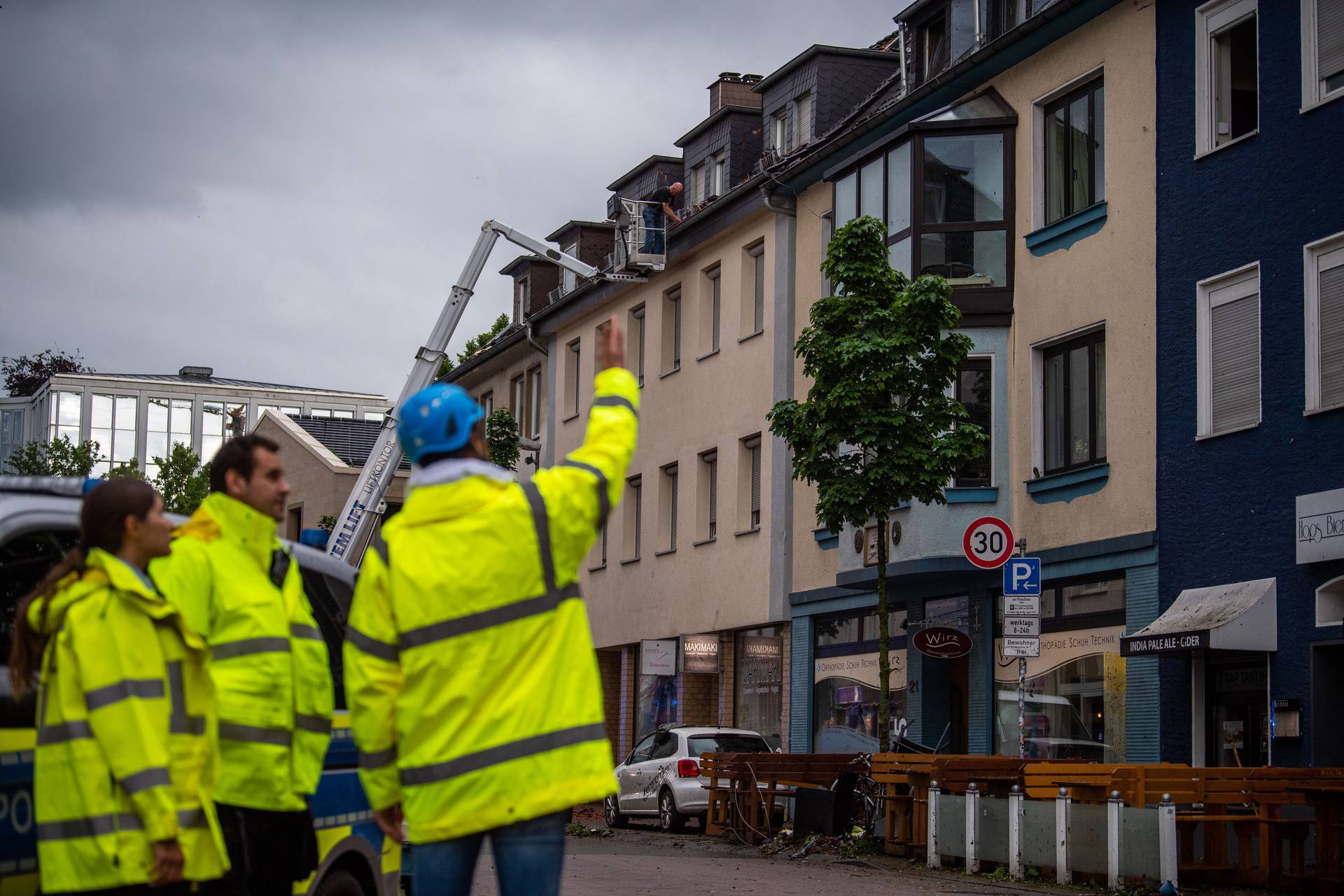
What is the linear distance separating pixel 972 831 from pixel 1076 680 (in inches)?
239

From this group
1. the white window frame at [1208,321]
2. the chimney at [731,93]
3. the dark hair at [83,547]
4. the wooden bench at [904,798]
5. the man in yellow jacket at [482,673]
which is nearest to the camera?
the man in yellow jacket at [482,673]

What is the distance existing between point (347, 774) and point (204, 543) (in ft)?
5.33

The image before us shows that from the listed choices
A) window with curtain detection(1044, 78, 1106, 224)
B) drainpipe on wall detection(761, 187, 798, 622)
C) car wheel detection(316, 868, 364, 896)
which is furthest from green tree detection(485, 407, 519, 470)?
car wheel detection(316, 868, 364, 896)

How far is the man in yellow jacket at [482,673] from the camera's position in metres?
4.44

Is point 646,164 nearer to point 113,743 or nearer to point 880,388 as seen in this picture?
point 880,388

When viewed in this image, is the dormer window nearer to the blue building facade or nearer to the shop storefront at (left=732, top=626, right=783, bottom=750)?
the blue building facade

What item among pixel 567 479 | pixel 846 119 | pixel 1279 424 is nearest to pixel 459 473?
pixel 567 479

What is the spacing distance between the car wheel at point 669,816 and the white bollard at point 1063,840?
1055 centimetres

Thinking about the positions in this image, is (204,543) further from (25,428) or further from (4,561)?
(25,428)

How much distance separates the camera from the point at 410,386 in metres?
32.2

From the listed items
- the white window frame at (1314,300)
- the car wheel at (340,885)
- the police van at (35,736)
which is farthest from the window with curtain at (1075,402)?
the car wheel at (340,885)

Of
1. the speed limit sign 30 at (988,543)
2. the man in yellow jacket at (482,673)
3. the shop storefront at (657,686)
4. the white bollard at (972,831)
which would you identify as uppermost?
the speed limit sign 30 at (988,543)

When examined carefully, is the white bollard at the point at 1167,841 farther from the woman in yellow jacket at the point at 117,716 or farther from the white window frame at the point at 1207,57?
the woman in yellow jacket at the point at 117,716

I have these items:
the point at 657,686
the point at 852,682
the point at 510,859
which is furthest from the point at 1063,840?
the point at 657,686
